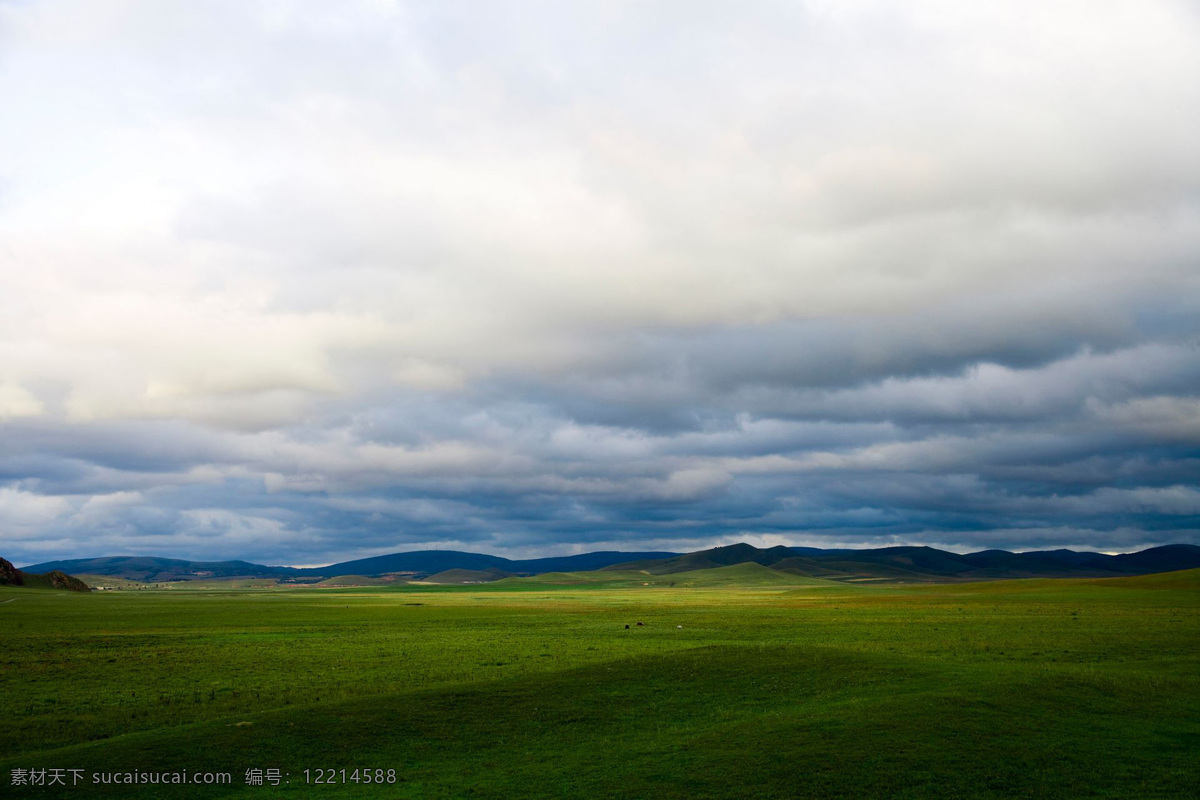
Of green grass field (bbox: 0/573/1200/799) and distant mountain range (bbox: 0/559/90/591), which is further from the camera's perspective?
distant mountain range (bbox: 0/559/90/591)

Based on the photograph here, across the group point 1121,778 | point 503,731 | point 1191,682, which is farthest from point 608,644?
point 1121,778

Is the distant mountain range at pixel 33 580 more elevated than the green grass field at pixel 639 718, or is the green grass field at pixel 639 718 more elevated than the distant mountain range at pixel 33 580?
the green grass field at pixel 639 718

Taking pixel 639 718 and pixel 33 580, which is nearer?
pixel 639 718

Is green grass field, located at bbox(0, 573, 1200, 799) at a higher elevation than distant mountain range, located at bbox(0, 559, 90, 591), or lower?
higher

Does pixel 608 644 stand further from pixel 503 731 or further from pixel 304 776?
pixel 304 776

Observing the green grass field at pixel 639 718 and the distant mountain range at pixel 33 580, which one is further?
the distant mountain range at pixel 33 580

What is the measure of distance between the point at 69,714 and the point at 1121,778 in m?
38.3

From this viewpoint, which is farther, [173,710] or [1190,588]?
[1190,588]

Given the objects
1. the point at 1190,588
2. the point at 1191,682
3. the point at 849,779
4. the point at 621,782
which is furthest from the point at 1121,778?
the point at 1190,588

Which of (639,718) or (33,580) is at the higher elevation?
(639,718)

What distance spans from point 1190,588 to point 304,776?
13562cm

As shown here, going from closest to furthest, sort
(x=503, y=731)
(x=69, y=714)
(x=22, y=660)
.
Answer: (x=503, y=731), (x=69, y=714), (x=22, y=660)

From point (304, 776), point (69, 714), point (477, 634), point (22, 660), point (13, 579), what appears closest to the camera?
point (304, 776)

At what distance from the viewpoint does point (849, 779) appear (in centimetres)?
2236
